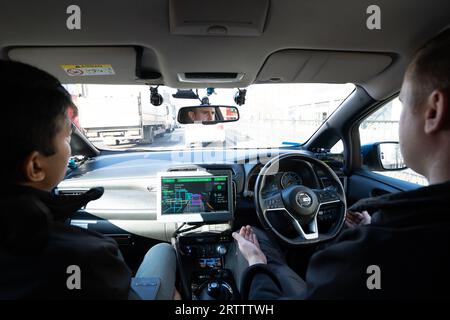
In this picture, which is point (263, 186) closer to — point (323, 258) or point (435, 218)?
point (323, 258)

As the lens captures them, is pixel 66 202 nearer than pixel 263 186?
Yes

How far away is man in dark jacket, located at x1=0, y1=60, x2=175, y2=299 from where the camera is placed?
884mm

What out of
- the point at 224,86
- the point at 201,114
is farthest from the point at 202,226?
the point at 224,86

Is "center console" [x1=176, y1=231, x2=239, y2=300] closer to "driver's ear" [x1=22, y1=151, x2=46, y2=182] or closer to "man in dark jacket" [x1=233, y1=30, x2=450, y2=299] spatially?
"man in dark jacket" [x1=233, y1=30, x2=450, y2=299]

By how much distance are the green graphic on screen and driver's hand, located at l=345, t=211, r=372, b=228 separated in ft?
3.60

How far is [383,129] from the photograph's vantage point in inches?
126

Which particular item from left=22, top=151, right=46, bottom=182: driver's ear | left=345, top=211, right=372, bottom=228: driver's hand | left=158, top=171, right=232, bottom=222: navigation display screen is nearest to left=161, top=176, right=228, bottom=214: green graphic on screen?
left=158, top=171, right=232, bottom=222: navigation display screen

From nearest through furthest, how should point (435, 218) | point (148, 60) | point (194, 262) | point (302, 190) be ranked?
point (435, 218), point (148, 60), point (302, 190), point (194, 262)

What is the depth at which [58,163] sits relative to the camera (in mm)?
1061

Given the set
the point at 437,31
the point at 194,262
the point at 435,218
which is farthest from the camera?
the point at 194,262

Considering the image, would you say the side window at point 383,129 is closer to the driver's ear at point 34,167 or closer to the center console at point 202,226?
the center console at point 202,226

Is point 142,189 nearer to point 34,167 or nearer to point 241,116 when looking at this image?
point 241,116
